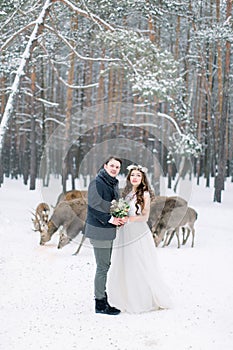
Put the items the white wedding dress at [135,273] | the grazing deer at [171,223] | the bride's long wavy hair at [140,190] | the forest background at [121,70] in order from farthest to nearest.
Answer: the forest background at [121,70], the grazing deer at [171,223], the bride's long wavy hair at [140,190], the white wedding dress at [135,273]

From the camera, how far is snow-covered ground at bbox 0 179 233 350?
517 cm

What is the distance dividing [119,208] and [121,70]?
1221 cm

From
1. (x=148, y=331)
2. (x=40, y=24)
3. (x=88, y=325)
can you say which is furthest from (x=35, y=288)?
(x=40, y=24)

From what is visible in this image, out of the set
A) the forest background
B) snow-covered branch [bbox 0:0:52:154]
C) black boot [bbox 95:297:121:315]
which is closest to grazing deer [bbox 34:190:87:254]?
the forest background

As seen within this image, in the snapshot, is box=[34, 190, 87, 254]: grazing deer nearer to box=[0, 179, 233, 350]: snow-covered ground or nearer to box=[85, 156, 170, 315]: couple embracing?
box=[0, 179, 233, 350]: snow-covered ground

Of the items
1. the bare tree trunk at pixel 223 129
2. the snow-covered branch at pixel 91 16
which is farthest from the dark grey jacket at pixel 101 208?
the bare tree trunk at pixel 223 129

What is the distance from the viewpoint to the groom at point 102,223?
592 cm

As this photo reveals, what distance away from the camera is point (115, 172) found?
607cm

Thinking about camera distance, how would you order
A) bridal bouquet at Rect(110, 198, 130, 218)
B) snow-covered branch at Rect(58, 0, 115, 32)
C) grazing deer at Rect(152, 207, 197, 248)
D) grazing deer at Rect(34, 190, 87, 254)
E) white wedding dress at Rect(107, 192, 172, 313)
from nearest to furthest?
1. bridal bouquet at Rect(110, 198, 130, 218)
2. white wedding dress at Rect(107, 192, 172, 313)
3. grazing deer at Rect(34, 190, 87, 254)
4. grazing deer at Rect(152, 207, 197, 248)
5. snow-covered branch at Rect(58, 0, 115, 32)

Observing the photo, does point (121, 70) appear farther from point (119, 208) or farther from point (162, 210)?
point (119, 208)

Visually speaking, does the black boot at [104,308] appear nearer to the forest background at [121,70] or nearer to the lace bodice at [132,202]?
the lace bodice at [132,202]

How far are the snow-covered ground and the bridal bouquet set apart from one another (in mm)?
1270

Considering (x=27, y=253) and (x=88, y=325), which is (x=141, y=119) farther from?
(x=88, y=325)

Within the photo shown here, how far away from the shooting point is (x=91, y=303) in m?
6.57
